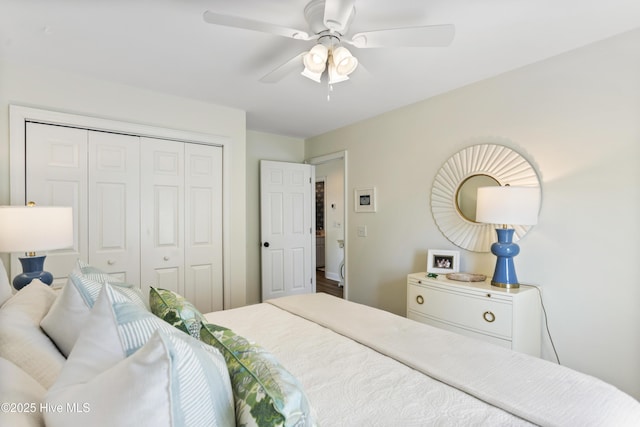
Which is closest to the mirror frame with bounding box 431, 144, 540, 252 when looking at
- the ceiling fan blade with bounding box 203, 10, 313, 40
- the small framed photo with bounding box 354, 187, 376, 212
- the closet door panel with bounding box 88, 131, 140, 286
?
the small framed photo with bounding box 354, 187, 376, 212

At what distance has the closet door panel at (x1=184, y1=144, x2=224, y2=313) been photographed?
119 inches

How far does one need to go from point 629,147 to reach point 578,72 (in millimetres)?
588

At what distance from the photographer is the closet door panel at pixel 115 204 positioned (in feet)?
8.41

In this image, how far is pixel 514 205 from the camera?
2.03m

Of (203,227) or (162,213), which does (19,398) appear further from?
(203,227)

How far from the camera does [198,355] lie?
0.62 meters

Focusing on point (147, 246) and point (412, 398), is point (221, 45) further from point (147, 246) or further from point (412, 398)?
point (412, 398)

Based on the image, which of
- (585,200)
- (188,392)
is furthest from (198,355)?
(585,200)

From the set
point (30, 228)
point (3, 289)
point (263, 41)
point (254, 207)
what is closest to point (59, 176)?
point (30, 228)

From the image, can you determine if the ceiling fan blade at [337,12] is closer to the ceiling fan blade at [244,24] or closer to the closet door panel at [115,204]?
the ceiling fan blade at [244,24]

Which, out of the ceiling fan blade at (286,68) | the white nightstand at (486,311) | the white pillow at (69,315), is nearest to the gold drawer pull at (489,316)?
the white nightstand at (486,311)

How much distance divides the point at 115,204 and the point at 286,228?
2011 millimetres

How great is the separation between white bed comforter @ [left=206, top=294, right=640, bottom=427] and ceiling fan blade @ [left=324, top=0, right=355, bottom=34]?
4.86ft

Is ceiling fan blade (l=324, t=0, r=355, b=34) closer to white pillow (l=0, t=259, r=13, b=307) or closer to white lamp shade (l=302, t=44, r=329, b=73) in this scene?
white lamp shade (l=302, t=44, r=329, b=73)
